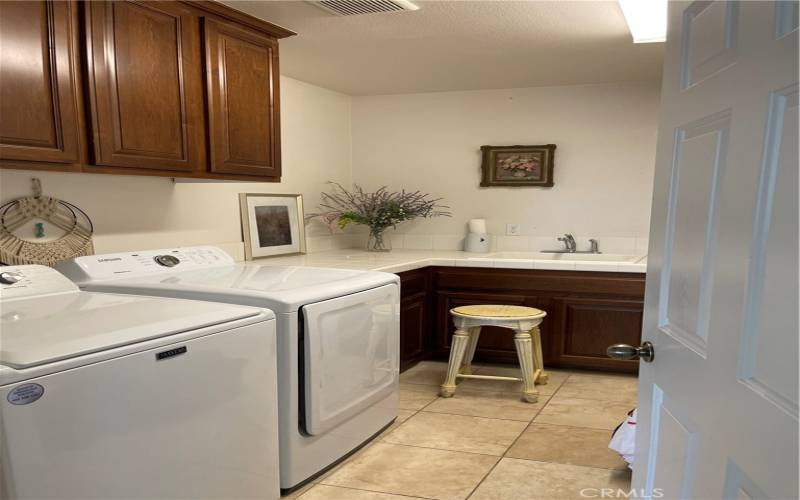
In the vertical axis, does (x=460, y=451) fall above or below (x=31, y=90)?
below

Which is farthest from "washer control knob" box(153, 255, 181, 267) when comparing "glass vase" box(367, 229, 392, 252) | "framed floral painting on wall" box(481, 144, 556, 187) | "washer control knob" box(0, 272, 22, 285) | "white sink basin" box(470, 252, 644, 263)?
"framed floral painting on wall" box(481, 144, 556, 187)

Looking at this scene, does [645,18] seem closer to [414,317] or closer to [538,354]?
[538,354]

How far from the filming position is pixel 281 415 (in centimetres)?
211

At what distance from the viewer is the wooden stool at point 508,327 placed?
3.15 metres

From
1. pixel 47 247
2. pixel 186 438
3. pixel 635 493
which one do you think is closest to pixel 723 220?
pixel 635 493

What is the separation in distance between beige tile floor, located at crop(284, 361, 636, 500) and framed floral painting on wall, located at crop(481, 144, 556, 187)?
1.52 m

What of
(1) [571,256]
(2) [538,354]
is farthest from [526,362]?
(1) [571,256]

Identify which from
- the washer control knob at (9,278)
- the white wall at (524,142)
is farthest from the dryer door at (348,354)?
the white wall at (524,142)

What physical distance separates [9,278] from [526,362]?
8.13 feet

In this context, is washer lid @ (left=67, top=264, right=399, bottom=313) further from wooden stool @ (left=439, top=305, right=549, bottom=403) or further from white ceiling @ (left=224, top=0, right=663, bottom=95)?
white ceiling @ (left=224, top=0, right=663, bottom=95)

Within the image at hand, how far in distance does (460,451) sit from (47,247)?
198 centimetres

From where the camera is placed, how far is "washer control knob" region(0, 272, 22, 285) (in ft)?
6.43

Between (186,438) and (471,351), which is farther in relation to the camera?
(471,351)

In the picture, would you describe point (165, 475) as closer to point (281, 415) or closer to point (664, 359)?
point (281, 415)
